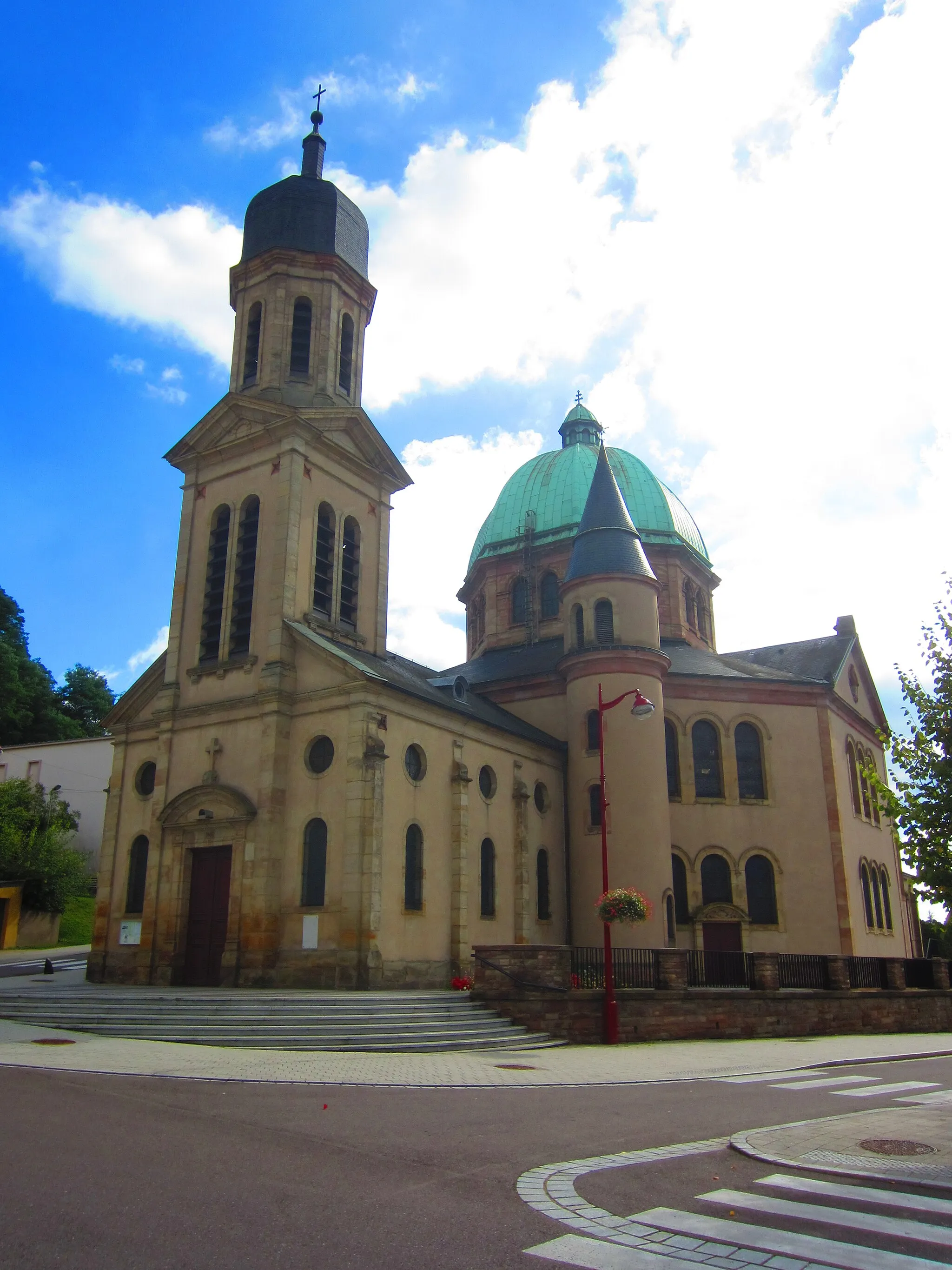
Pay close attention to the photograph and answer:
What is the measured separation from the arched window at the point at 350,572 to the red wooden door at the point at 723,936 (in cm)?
1542

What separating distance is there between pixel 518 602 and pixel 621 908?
76.2 ft

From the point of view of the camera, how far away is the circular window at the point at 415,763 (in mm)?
26422

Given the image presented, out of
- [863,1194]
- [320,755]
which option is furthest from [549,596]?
[863,1194]

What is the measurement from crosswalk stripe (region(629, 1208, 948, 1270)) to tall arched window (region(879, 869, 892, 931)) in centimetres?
3441

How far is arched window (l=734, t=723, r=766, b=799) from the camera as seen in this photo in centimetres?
3512

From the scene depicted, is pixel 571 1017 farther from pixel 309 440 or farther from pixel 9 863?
pixel 9 863

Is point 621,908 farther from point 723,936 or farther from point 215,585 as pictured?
point 215,585

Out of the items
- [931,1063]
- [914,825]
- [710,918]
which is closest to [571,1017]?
[931,1063]

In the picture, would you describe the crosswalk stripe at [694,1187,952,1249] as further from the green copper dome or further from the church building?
the green copper dome

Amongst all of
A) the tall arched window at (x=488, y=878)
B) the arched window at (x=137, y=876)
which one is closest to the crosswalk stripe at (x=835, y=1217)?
the tall arched window at (x=488, y=878)

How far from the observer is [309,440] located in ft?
98.6

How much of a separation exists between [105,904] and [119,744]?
4.81 metres

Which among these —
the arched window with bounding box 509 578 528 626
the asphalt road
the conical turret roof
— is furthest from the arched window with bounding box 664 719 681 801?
the asphalt road

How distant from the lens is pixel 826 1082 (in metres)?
15.5
